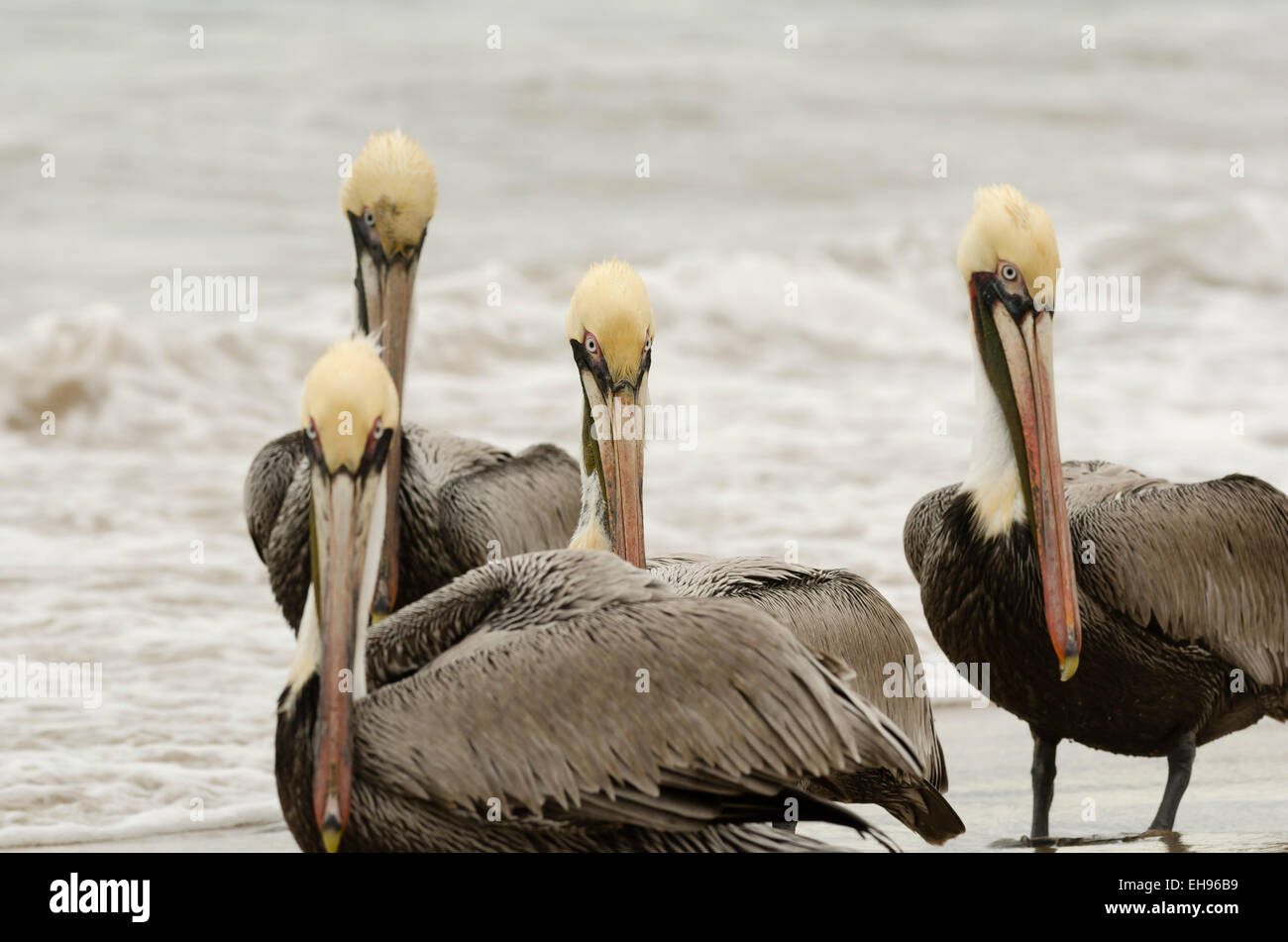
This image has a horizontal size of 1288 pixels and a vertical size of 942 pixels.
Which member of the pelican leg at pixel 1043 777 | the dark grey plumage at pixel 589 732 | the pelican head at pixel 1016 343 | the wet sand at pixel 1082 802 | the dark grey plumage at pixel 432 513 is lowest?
the wet sand at pixel 1082 802

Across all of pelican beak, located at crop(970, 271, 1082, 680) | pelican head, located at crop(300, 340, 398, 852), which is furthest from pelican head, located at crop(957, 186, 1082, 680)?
pelican head, located at crop(300, 340, 398, 852)

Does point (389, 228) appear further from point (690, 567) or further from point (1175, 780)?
point (1175, 780)

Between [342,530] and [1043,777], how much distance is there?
7.80 feet

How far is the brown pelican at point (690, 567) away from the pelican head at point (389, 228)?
776mm

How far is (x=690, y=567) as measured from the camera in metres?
4.66

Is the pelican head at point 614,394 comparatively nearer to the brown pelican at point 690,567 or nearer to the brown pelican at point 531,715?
the brown pelican at point 690,567

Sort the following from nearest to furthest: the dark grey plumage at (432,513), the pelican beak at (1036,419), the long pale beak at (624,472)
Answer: the pelican beak at (1036,419)
the long pale beak at (624,472)
the dark grey plumage at (432,513)

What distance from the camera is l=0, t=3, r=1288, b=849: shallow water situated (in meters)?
6.75

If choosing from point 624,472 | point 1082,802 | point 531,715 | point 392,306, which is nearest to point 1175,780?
point 1082,802

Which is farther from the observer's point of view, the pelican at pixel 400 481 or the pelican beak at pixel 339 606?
the pelican at pixel 400 481

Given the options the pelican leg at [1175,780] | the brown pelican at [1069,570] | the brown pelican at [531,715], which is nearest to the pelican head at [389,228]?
the brown pelican at [1069,570]

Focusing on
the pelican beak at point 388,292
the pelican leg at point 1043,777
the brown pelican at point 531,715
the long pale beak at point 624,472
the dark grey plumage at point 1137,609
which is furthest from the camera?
the pelican beak at point 388,292

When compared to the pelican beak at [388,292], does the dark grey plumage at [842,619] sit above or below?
below

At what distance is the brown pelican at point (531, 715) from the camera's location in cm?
354
